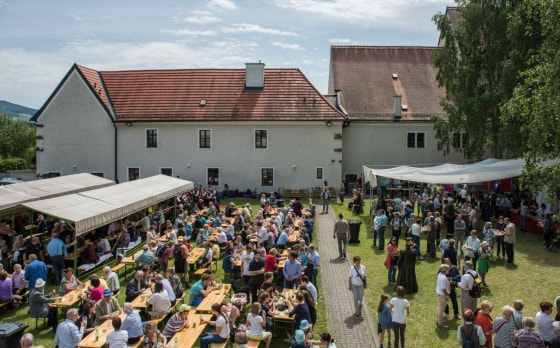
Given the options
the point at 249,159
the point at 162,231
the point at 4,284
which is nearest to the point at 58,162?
the point at 249,159

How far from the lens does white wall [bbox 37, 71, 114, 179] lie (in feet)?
109

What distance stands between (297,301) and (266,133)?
76.1 ft

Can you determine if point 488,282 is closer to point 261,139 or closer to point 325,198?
point 325,198

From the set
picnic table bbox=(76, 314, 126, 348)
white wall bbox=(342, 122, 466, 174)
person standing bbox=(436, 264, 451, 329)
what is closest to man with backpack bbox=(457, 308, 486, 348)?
person standing bbox=(436, 264, 451, 329)

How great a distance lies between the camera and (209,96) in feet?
112

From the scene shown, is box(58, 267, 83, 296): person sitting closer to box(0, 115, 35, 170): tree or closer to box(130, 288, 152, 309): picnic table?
box(130, 288, 152, 309): picnic table

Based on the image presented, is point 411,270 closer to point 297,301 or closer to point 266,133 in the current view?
point 297,301

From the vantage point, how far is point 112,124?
3347 centimetres

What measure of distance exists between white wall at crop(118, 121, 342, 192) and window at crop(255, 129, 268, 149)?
0.26 meters

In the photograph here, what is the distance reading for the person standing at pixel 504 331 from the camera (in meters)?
8.97

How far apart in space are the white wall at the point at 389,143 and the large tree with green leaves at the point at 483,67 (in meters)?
4.65

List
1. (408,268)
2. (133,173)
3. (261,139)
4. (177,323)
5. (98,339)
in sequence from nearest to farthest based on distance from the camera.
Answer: (98,339), (177,323), (408,268), (261,139), (133,173)

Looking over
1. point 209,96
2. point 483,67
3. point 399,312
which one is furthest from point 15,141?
point 399,312

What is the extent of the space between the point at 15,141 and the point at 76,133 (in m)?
30.4
